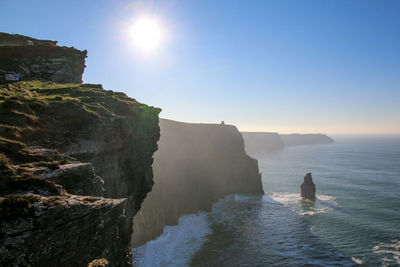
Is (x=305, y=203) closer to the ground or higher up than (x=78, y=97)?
closer to the ground

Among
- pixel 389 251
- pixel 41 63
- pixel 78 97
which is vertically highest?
pixel 41 63

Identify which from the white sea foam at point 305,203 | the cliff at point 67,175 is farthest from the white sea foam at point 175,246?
the white sea foam at point 305,203

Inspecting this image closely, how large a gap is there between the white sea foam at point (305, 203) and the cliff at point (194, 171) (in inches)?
311

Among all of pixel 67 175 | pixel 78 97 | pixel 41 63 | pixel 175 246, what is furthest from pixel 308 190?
pixel 41 63

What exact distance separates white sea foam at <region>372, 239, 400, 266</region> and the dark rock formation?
4978 centimetres

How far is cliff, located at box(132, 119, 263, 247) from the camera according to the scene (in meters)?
46.2

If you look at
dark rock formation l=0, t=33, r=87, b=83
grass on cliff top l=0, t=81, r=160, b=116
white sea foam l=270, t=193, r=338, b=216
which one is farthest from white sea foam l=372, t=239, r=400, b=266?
dark rock formation l=0, t=33, r=87, b=83

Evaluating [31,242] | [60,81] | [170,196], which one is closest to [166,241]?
[170,196]

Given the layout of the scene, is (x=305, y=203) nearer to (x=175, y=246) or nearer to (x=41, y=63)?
(x=175, y=246)

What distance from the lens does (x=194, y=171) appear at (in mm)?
61281

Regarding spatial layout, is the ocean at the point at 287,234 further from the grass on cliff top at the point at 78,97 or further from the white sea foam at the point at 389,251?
the grass on cliff top at the point at 78,97

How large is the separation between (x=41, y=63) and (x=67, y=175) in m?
23.4

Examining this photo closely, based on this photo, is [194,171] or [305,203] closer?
[305,203]

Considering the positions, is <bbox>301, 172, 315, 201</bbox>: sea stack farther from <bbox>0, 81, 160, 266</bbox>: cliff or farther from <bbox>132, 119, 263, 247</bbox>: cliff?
<bbox>0, 81, 160, 266</bbox>: cliff
